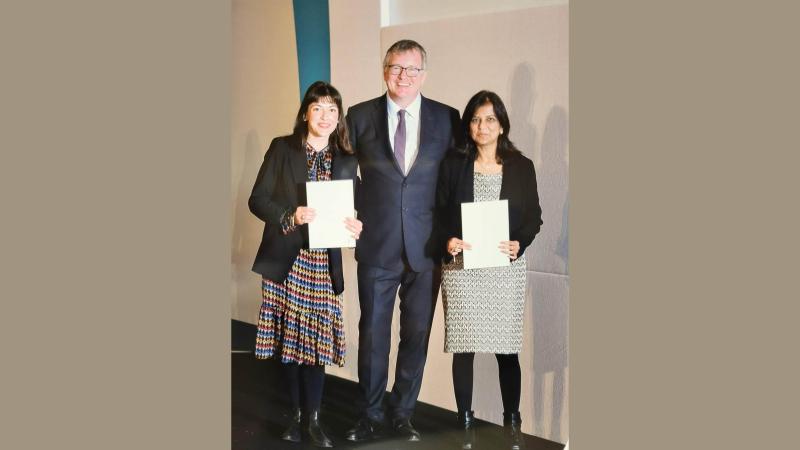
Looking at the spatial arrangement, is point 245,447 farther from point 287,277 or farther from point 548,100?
point 548,100

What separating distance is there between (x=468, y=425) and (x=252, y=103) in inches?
69.6

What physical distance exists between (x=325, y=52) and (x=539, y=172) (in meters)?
1.10

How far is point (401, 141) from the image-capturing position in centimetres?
389

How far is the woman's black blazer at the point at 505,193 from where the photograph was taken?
12.8ft

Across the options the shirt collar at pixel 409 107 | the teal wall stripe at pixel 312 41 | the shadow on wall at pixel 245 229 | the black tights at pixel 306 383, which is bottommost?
the black tights at pixel 306 383

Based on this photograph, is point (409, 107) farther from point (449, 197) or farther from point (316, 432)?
point (316, 432)

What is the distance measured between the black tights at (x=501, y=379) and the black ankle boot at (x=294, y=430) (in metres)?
0.74

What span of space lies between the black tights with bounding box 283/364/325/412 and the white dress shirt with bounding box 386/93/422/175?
1.01m

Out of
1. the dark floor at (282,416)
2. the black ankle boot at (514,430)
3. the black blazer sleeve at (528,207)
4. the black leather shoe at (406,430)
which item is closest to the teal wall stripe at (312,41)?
the black blazer sleeve at (528,207)

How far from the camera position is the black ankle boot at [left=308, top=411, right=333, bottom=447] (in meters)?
4.08

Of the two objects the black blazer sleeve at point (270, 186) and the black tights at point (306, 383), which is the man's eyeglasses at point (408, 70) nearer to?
the black blazer sleeve at point (270, 186)

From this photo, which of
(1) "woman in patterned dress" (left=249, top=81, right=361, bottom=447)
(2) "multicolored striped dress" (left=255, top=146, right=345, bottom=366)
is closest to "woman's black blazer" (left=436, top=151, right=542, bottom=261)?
(1) "woman in patterned dress" (left=249, top=81, right=361, bottom=447)

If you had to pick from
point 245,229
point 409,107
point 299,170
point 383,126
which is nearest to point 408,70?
point 409,107

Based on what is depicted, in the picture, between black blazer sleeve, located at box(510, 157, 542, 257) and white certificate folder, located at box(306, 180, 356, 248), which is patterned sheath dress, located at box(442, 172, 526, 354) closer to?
black blazer sleeve, located at box(510, 157, 542, 257)
